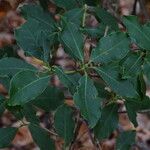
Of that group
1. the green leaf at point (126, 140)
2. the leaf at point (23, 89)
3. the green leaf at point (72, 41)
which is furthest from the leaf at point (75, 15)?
the green leaf at point (126, 140)

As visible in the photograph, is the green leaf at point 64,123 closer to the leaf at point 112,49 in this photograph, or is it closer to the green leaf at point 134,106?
the green leaf at point 134,106

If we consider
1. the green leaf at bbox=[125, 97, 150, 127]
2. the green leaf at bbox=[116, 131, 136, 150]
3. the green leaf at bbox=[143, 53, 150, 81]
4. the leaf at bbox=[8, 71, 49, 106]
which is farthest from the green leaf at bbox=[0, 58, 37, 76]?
the green leaf at bbox=[116, 131, 136, 150]

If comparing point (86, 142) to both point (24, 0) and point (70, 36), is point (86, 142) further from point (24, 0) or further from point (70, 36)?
point (70, 36)

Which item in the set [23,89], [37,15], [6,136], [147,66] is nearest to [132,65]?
[147,66]

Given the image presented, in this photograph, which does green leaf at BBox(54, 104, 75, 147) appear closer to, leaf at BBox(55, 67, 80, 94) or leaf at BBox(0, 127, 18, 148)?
leaf at BBox(0, 127, 18, 148)

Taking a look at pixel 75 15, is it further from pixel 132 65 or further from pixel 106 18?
pixel 132 65

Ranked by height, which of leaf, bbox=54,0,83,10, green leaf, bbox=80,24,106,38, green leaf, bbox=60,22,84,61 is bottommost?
green leaf, bbox=80,24,106,38

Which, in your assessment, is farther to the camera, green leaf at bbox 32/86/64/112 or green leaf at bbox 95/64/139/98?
green leaf at bbox 32/86/64/112
